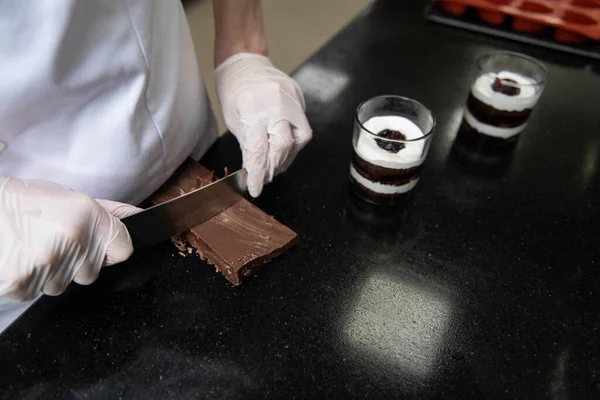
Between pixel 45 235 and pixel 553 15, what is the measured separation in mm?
1702

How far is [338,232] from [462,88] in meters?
0.76

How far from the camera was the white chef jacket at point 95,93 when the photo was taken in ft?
2.23

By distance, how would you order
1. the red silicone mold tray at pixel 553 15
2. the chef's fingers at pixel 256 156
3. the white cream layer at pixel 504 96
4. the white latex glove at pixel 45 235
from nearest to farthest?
the white latex glove at pixel 45 235 → the chef's fingers at pixel 256 156 → the white cream layer at pixel 504 96 → the red silicone mold tray at pixel 553 15

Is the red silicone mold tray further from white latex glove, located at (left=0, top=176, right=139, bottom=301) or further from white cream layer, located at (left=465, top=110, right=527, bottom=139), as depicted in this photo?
white latex glove, located at (left=0, top=176, right=139, bottom=301)

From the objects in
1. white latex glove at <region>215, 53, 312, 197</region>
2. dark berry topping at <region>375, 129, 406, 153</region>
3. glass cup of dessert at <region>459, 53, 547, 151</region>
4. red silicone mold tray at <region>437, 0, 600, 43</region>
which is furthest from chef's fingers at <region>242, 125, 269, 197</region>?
red silicone mold tray at <region>437, 0, 600, 43</region>

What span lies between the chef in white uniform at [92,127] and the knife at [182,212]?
3 cm

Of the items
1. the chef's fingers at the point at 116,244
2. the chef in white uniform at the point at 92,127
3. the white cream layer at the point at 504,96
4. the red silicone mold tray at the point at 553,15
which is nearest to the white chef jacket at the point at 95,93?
the chef in white uniform at the point at 92,127

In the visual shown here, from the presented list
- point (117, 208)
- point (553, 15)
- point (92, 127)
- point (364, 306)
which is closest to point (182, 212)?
point (117, 208)

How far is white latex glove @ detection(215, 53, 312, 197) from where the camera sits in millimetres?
952

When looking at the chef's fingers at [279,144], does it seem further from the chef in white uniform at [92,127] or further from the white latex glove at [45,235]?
the white latex glove at [45,235]

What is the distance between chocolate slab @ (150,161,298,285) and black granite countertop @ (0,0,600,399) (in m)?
0.03

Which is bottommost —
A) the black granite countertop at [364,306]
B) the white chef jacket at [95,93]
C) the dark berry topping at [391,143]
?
the black granite countertop at [364,306]

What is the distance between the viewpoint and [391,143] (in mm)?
948

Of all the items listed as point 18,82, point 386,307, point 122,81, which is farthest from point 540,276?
point 18,82
